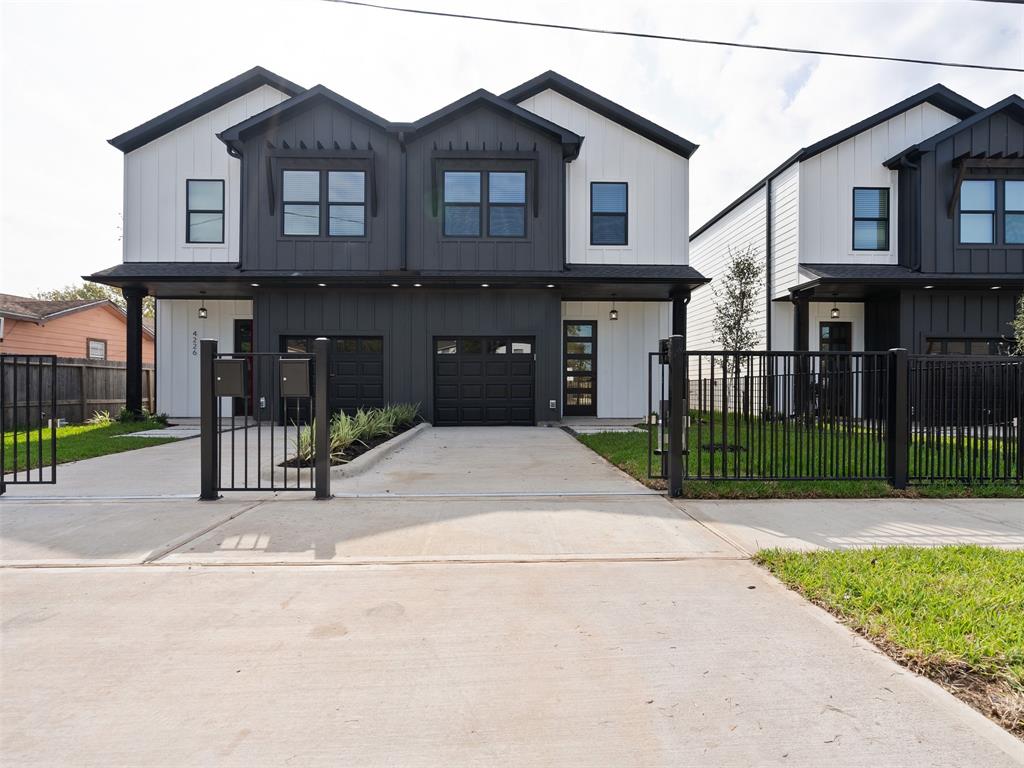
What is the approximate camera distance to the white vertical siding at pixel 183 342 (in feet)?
51.9

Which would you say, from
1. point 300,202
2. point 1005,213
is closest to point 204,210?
point 300,202

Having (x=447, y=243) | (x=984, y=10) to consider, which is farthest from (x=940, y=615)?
(x=447, y=243)

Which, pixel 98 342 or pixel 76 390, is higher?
pixel 98 342

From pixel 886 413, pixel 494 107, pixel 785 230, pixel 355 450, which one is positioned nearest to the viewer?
pixel 886 413

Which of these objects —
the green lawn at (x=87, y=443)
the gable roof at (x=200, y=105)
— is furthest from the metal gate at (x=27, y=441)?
the gable roof at (x=200, y=105)

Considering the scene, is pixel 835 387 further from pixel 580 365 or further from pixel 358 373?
pixel 358 373

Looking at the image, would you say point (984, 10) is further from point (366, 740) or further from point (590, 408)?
point (366, 740)

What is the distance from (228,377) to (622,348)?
38.4ft

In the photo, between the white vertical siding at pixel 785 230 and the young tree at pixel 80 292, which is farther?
the young tree at pixel 80 292

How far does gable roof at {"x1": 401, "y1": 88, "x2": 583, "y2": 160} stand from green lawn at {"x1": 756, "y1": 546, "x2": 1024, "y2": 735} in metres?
12.3

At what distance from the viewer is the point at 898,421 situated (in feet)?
22.2

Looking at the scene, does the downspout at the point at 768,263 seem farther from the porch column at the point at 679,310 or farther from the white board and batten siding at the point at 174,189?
the white board and batten siding at the point at 174,189

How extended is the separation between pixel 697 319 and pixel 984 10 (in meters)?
12.9

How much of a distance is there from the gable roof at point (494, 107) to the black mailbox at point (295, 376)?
9785 mm
